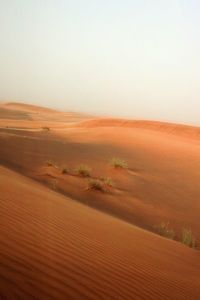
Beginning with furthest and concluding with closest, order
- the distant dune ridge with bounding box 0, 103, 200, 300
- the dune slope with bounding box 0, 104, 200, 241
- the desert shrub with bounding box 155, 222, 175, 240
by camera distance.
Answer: the dune slope with bounding box 0, 104, 200, 241
the desert shrub with bounding box 155, 222, 175, 240
the distant dune ridge with bounding box 0, 103, 200, 300

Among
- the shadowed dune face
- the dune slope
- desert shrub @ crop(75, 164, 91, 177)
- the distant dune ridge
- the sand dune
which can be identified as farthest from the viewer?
the sand dune

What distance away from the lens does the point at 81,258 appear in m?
3.89

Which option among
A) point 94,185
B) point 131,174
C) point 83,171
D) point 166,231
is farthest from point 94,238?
point 131,174

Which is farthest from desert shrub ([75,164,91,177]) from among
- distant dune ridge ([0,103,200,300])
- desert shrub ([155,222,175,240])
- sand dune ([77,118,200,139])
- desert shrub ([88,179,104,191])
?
sand dune ([77,118,200,139])

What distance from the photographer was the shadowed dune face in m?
3.07

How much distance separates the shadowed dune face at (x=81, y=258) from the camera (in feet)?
10.1

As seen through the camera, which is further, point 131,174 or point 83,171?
point 131,174

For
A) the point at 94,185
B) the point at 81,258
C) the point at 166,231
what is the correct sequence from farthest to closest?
the point at 94,185
the point at 166,231
the point at 81,258

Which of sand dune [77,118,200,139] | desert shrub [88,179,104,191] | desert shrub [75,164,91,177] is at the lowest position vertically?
desert shrub [88,179,104,191]

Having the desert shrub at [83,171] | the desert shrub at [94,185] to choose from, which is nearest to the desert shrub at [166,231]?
the desert shrub at [94,185]

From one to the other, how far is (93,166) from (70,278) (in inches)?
377

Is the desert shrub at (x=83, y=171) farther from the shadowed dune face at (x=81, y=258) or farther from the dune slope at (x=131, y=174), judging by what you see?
the shadowed dune face at (x=81, y=258)

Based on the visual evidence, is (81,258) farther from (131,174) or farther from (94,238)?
(131,174)

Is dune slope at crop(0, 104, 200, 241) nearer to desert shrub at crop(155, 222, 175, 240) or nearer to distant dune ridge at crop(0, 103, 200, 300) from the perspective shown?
distant dune ridge at crop(0, 103, 200, 300)
